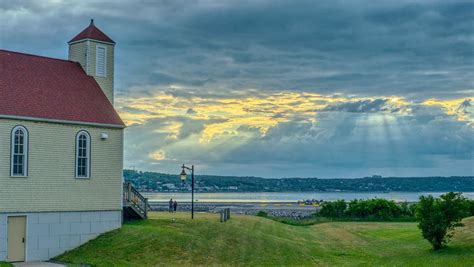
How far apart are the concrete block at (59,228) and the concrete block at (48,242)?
25cm

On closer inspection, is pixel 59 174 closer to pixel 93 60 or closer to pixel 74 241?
pixel 74 241

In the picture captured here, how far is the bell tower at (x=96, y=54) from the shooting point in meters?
41.3

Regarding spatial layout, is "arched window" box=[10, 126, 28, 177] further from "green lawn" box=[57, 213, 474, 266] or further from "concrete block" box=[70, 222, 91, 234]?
"green lawn" box=[57, 213, 474, 266]

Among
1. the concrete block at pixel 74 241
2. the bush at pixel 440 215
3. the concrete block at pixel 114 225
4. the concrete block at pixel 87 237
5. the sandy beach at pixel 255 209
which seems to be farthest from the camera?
the sandy beach at pixel 255 209

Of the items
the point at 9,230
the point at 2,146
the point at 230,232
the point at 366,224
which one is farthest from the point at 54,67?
the point at 366,224

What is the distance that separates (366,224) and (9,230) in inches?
1373

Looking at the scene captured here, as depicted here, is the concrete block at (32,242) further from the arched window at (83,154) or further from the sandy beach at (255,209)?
the sandy beach at (255,209)

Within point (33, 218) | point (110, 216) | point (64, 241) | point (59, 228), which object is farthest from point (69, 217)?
point (110, 216)

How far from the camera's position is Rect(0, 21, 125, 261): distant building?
34469mm

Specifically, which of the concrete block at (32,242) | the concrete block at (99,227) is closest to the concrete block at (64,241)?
the concrete block at (32,242)

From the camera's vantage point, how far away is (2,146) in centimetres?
3388

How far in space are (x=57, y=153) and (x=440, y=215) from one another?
1999cm

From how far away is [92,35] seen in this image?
41.3 m

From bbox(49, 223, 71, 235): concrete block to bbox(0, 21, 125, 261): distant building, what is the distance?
2.0 inches
